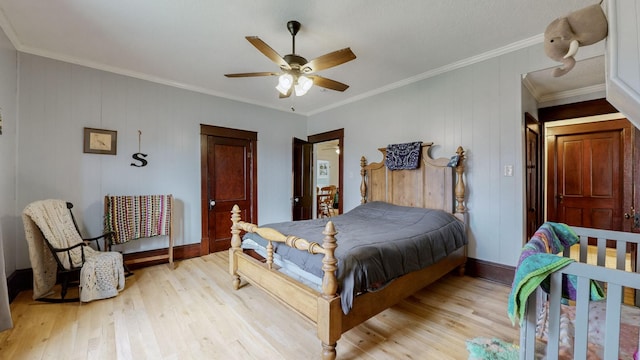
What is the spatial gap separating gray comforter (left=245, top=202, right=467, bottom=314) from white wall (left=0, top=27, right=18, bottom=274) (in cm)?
241

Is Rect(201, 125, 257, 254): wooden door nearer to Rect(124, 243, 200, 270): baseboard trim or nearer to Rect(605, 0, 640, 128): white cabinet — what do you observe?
Rect(124, 243, 200, 270): baseboard trim

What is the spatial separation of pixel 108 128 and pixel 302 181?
3001 mm

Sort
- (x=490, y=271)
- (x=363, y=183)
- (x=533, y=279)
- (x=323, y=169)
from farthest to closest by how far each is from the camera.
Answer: (x=323, y=169) → (x=363, y=183) → (x=490, y=271) → (x=533, y=279)

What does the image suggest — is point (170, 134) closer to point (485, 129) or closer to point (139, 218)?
point (139, 218)

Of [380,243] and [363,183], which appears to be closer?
[380,243]

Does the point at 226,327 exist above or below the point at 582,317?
below

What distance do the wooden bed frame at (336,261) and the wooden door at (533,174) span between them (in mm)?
720

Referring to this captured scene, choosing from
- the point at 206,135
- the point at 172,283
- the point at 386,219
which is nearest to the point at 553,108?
the point at 386,219

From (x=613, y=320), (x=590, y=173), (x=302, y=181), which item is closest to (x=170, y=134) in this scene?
(x=302, y=181)

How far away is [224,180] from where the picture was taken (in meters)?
4.23

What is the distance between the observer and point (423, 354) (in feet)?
5.75

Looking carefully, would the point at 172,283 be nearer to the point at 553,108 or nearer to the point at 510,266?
the point at 510,266

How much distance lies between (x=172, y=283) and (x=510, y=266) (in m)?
3.83

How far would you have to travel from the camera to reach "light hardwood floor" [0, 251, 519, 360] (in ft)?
5.87
